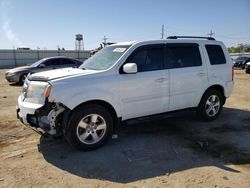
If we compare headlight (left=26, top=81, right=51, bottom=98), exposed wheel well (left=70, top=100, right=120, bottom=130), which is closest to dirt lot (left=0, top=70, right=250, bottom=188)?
exposed wheel well (left=70, top=100, right=120, bottom=130)

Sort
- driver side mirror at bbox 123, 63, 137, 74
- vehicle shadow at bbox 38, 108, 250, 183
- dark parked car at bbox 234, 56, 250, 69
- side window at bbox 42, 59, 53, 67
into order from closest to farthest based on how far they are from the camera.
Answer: vehicle shadow at bbox 38, 108, 250, 183 → driver side mirror at bbox 123, 63, 137, 74 → side window at bbox 42, 59, 53, 67 → dark parked car at bbox 234, 56, 250, 69

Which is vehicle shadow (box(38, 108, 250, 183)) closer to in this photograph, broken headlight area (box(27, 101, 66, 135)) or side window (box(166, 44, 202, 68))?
broken headlight area (box(27, 101, 66, 135))

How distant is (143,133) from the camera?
568cm

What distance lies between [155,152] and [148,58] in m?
1.85

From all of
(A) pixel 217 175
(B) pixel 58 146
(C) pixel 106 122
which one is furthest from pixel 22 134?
(A) pixel 217 175

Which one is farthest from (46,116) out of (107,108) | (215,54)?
(215,54)

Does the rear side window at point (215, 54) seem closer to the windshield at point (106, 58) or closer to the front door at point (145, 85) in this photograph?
the front door at point (145, 85)

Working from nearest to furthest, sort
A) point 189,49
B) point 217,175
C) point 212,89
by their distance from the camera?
1. point 217,175
2. point 189,49
3. point 212,89

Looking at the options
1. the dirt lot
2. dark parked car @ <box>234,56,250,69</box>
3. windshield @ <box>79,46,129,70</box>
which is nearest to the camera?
the dirt lot

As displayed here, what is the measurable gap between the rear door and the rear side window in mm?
320

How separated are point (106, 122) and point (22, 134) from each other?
2094 mm

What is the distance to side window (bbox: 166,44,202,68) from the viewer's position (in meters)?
5.59

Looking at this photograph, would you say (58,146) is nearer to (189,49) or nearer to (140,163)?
(140,163)

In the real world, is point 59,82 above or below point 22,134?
above
